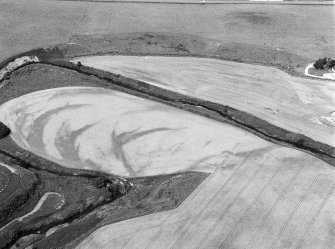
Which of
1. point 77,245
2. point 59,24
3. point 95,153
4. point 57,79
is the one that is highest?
point 59,24

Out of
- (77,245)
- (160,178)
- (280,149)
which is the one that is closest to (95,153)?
(160,178)

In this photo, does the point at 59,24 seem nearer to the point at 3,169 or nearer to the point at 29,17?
the point at 29,17

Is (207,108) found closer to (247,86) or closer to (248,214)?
(247,86)

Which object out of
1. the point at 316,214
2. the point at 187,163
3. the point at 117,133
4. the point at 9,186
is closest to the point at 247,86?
the point at 187,163

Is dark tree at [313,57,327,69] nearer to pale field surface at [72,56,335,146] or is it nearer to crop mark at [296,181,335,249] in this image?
pale field surface at [72,56,335,146]

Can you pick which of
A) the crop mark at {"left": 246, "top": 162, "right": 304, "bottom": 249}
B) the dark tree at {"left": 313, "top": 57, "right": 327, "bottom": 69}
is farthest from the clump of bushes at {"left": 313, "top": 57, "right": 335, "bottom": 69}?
the crop mark at {"left": 246, "top": 162, "right": 304, "bottom": 249}
